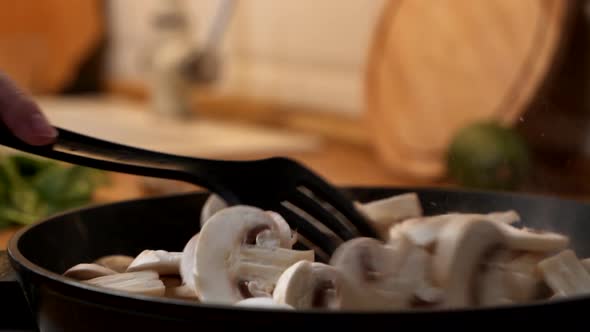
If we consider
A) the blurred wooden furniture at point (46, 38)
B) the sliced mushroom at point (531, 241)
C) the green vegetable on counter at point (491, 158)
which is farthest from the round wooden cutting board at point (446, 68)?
the blurred wooden furniture at point (46, 38)

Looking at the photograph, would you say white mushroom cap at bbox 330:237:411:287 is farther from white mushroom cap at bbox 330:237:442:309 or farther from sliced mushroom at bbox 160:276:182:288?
sliced mushroom at bbox 160:276:182:288

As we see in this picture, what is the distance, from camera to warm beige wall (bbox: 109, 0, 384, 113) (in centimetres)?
230

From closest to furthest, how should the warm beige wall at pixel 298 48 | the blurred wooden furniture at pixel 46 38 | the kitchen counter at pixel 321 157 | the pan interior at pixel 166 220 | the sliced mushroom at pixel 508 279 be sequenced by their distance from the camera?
the sliced mushroom at pixel 508 279
the pan interior at pixel 166 220
the kitchen counter at pixel 321 157
the warm beige wall at pixel 298 48
the blurred wooden furniture at pixel 46 38

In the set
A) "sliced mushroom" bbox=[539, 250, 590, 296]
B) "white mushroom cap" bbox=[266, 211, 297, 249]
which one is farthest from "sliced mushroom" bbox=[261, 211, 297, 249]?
"sliced mushroom" bbox=[539, 250, 590, 296]

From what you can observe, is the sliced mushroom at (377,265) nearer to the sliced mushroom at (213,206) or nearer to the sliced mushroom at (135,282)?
the sliced mushroom at (135,282)

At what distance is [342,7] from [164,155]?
1.52 m

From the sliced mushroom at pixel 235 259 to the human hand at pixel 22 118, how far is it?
171 millimetres

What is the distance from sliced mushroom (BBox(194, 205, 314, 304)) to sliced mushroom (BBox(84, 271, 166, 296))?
0.12 ft

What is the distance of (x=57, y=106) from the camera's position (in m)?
2.97

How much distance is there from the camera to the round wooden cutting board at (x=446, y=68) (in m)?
1.66

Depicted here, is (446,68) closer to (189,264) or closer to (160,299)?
(189,264)

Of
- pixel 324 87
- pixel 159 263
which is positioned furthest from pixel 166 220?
pixel 324 87

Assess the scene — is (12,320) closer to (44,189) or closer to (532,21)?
(44,189)

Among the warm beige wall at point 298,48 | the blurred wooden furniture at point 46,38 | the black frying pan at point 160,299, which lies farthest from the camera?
the blurred wooden furniture at point 46,38
